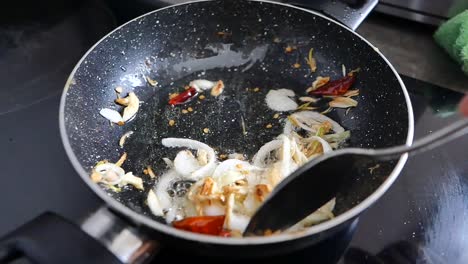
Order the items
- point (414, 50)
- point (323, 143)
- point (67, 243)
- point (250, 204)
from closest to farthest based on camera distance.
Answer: point (67, 243)
point (250, 204)
point (323, 143)
point (414, 50)

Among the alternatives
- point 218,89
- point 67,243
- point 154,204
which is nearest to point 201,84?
point 218,89

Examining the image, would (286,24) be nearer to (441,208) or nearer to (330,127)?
(330,127)

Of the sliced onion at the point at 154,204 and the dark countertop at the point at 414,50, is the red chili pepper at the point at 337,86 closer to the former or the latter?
the dark countertop at the point at 414,50

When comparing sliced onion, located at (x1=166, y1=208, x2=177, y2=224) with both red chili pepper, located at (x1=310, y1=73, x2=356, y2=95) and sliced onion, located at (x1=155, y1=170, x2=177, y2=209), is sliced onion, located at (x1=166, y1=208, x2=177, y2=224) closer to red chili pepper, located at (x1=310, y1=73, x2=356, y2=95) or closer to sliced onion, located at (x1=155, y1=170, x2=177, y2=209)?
sliced onion, located at (x1=155, y1=170, x2=177, y2=209)

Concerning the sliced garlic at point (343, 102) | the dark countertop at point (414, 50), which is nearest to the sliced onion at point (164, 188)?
the sliced garlic at point (343, 102)

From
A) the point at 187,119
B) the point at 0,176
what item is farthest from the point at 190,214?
the point at 0,176

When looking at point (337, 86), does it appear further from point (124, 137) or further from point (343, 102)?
point (124, 137)

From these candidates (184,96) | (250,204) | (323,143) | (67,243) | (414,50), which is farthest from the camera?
(414,50)
